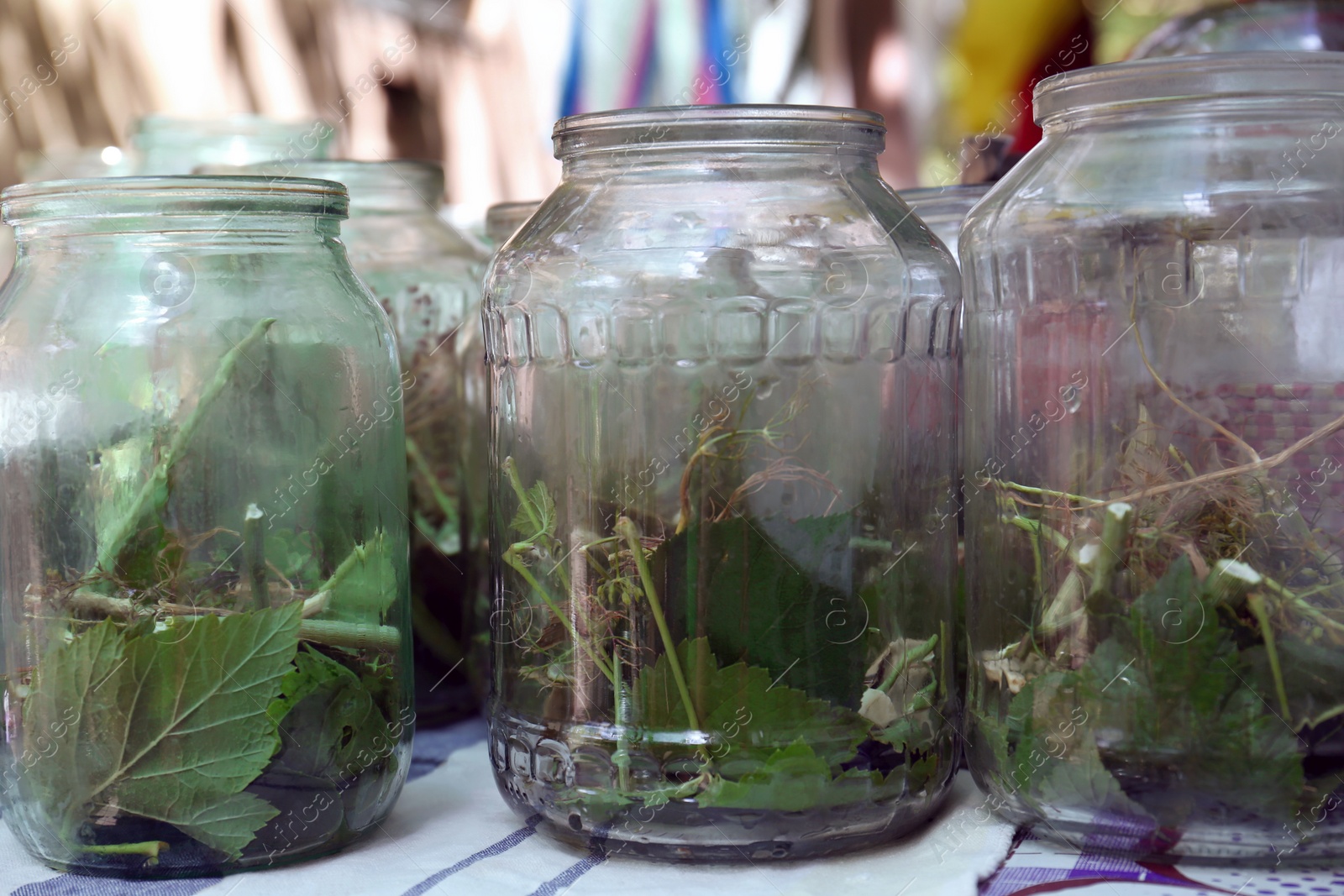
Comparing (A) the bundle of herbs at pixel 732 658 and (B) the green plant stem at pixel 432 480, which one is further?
(B) the green plant stem at pixel 432 480

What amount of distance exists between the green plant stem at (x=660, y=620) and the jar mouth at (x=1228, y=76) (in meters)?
0.32

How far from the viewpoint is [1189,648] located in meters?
0.60

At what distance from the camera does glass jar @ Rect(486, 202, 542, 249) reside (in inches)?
35.7

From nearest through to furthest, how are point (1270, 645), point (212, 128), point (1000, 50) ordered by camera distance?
point (1270, 645)
point (212, 128)
point (1000, 50)

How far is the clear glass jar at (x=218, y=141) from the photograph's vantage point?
0.98 m

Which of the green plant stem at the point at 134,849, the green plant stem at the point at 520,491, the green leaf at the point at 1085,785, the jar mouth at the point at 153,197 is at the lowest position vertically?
the green leaf at the point at 1085,785

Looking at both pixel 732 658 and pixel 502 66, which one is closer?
pixel 732 658

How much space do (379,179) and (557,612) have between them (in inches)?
15.4

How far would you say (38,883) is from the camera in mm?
622

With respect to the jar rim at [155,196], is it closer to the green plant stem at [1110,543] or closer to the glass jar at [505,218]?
the glass jar at [505,218]

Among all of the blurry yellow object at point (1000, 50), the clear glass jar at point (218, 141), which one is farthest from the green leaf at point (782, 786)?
the blurry yellow object at point (1000, 50)

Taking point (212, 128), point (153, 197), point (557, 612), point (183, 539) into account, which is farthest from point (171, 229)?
point (212, 128)

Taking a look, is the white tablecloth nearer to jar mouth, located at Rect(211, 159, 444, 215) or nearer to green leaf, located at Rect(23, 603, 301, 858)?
green leaf, located at Rect(23, 603, 301, 858)

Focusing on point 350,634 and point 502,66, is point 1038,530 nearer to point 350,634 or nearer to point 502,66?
point 350,634
